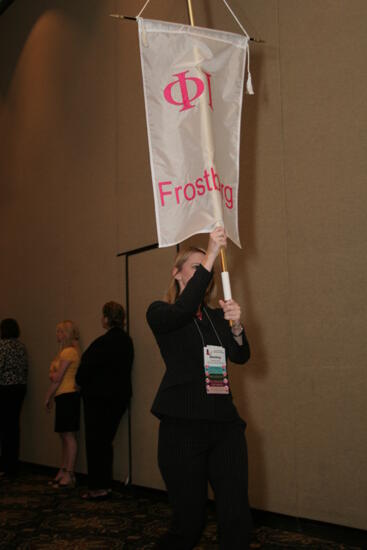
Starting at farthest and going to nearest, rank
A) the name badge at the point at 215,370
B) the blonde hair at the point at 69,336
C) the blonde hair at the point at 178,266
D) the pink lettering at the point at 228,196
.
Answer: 1. the blonde hair at the point at 69,336
2. the pink lettering at the point at 228,196
3. the blonde hair at the point at 178,266
4. the name badge at the point at 215,370

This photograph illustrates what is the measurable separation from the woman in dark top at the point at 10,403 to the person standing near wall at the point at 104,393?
4.03 ft

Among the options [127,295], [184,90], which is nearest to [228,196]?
[184,90]

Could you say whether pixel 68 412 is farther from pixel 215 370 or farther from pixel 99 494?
pixel 215 370

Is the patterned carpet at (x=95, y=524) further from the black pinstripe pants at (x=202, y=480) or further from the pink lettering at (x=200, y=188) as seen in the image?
the pink lettering at (x=200, y=188)

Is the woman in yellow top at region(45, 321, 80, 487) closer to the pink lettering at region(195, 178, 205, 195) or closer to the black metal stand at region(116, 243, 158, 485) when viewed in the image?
the black metal stand at region(116, 243, 158, 485)

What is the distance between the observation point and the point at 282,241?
3840 mm

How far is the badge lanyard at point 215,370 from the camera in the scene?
2.21 m

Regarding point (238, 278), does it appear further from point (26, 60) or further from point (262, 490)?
point (26, 60)

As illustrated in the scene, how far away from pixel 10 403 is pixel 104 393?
1.51m

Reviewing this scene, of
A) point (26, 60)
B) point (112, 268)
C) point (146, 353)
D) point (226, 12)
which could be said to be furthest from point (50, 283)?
point (226, 12)

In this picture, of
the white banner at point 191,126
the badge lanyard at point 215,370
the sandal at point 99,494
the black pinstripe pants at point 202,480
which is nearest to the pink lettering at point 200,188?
the white banner at point 191,126

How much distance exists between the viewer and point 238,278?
411cm

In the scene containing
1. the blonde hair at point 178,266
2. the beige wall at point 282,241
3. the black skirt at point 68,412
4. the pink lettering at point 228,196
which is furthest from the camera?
the black skirt at point 68,412

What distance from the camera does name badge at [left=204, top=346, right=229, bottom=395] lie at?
221 cm
